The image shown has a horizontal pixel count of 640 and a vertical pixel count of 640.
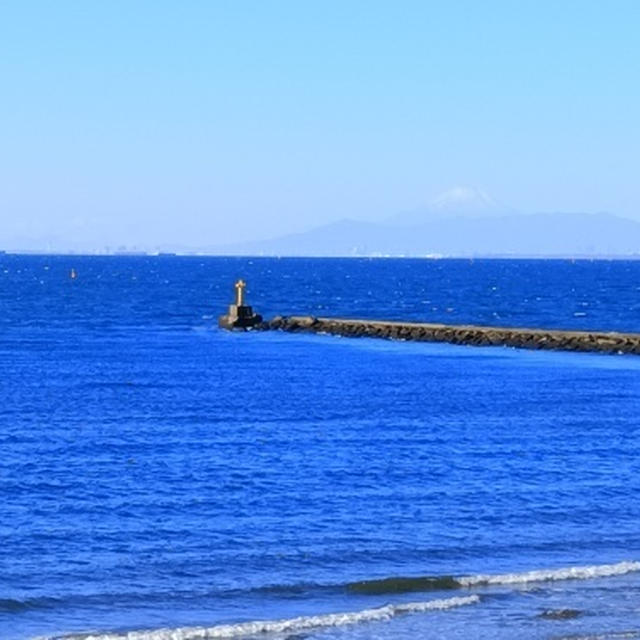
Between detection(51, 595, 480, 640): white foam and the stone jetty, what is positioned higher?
the stone jetty

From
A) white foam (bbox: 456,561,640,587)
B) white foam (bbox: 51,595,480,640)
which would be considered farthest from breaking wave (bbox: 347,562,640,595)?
white foam (bbox: 51,595,480,640)

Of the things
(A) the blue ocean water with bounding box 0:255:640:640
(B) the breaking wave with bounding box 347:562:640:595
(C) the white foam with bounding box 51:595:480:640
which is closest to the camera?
(C) the white foam with bounding box 51:595:480:640

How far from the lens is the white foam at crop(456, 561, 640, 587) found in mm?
21328

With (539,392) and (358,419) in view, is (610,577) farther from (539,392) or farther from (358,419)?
(539,392)

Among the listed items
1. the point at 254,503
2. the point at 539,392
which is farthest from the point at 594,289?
the point at 254,503

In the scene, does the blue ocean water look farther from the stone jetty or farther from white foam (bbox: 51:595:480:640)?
the stone jetty

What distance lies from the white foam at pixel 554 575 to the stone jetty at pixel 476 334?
47765mm

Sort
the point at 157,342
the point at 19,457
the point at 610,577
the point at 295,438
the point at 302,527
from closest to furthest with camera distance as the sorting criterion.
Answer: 1. the point at 610,577
2. the point at 302,527
3. the point at 19,457
4. the point at 295,438
5. the point at 157,342

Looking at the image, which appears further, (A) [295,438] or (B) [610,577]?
(A) [295,438]

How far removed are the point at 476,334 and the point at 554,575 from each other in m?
55.3

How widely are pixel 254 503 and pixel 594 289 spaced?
146 meters

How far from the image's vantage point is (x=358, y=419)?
132 ft

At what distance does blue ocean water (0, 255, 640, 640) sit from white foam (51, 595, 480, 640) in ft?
0.12

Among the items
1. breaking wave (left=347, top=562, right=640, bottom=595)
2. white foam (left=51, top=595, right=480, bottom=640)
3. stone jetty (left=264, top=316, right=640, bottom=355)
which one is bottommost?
white foam (left=51, top=595, right=480, bottom=640)
